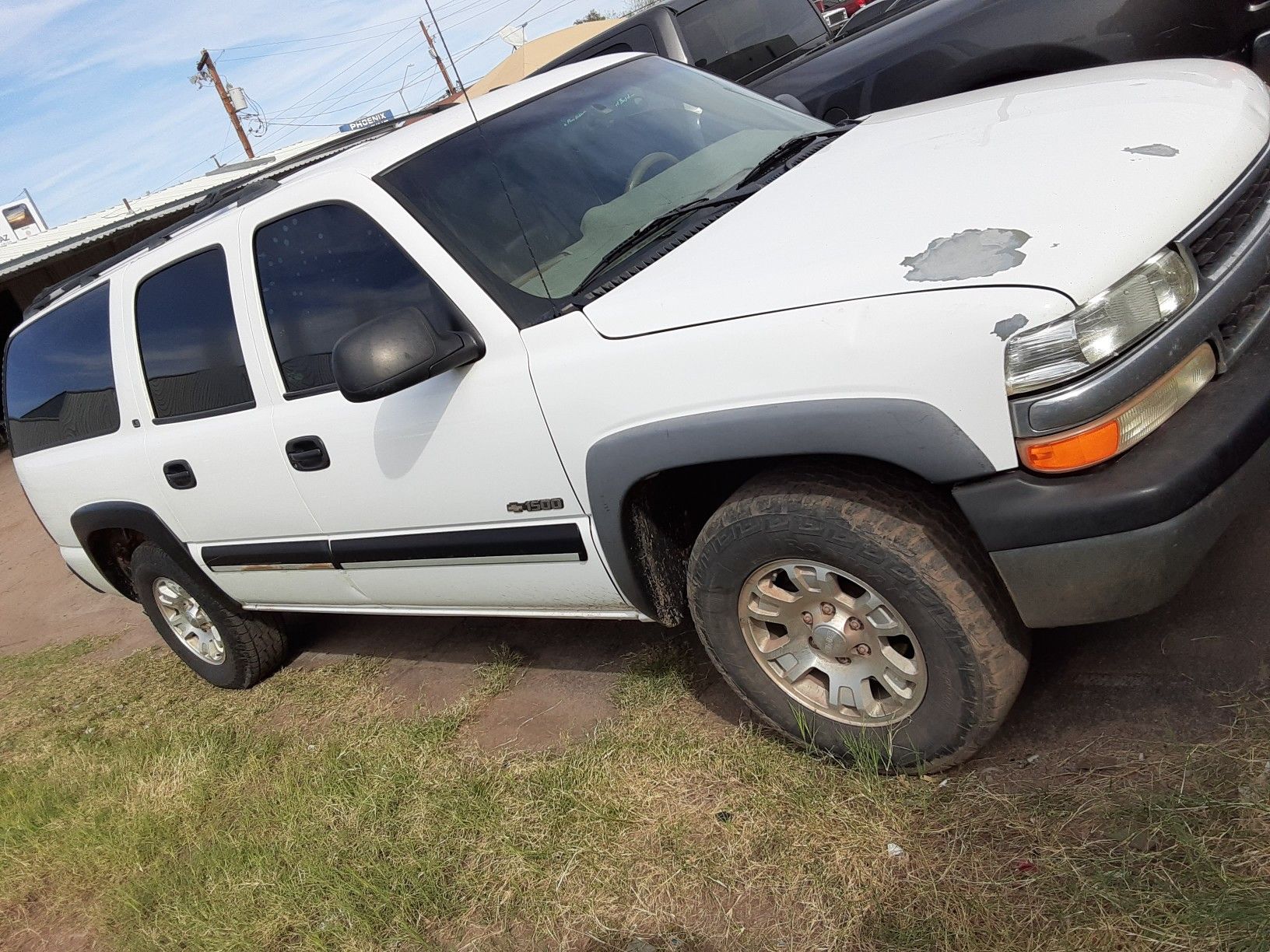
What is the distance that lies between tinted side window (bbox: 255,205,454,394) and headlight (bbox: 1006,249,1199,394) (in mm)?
1526

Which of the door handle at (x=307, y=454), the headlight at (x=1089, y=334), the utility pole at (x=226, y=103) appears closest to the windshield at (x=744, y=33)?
the door handle at (x=307, y=454)

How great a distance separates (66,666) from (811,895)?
539 centimetres

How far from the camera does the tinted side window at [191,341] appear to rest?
3.52 m

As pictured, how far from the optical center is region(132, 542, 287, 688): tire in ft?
14.6

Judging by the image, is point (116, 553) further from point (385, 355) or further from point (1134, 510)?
point (1134, 510)

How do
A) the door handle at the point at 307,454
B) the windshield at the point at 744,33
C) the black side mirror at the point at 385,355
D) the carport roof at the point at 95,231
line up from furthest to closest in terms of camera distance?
the carport roof at the point at 95,231, the windshield at the point at 744,33, the door handle at the point at 307,454, the black side mirror at the point at 385,355

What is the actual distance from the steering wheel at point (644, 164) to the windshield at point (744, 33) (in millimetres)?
3391

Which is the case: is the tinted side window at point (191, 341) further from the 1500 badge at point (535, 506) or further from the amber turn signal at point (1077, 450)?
the amber turn signal at point (1077, 450)

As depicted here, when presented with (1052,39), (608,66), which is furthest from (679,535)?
(1052,39)

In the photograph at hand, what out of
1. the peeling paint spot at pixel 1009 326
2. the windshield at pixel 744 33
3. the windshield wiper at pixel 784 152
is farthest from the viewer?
the windshield at pixel 744 33

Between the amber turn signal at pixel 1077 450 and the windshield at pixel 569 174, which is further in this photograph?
the windshield at pixel 569 174

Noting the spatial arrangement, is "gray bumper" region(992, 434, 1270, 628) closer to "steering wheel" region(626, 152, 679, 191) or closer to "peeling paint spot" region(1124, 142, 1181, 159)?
"peeling paint spot" region(1124, 142, 1181, 159)

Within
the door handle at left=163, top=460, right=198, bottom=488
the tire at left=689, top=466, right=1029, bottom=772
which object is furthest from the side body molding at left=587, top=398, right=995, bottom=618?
the door handle at left=163, top=460, right=198, bottom=488

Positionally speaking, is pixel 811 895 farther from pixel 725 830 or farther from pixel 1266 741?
pixel 1266 741
